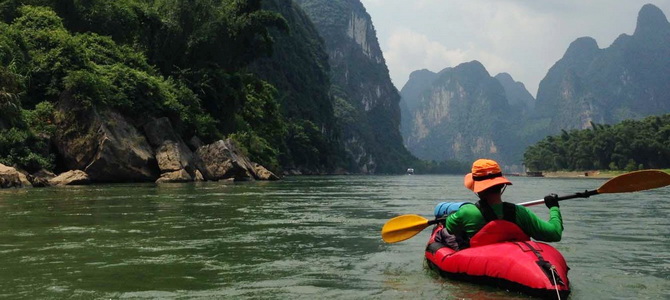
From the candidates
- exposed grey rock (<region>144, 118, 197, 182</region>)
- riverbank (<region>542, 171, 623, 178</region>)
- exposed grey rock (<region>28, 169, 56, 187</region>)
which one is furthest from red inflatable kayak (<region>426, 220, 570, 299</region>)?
riverbank (<region>542, 171, 623, 178</region>)

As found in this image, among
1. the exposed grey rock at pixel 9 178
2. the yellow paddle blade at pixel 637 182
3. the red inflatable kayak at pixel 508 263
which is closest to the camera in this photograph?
the red inflatable kayak at pixel 508 263

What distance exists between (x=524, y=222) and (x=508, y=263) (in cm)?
73

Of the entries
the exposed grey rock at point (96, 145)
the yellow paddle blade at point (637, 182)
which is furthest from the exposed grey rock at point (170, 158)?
the yellow paddle blade at point (637, 182)

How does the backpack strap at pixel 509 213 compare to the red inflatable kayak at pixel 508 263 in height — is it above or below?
above

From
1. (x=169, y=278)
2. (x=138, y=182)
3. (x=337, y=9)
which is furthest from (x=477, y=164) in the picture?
(x=337, y=9)

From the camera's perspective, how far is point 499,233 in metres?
5.41

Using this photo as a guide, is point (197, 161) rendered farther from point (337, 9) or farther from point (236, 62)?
point (337, 9)

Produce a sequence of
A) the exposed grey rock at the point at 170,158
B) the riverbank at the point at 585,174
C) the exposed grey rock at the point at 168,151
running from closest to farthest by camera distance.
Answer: the exposed grey rock at the point at 168,151
the exposed grey rock at the point at 170,158
the riverbank at the point at 585,174

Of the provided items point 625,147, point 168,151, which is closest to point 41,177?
point 168,151

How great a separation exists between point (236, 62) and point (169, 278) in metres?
40.7

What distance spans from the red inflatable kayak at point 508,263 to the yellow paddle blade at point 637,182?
6.77ft

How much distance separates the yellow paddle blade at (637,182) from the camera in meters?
6.74

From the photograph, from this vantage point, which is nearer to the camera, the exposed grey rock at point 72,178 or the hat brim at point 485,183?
the hat brim at point 485,183

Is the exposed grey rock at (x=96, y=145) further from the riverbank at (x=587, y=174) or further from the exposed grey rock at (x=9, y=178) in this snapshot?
the riverbank at (x=587, y=174)
